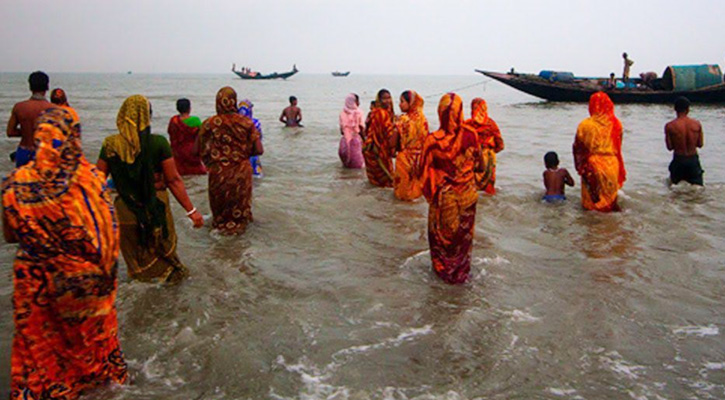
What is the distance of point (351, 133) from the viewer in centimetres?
1004

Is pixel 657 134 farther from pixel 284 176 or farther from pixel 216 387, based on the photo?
pixel 216 387

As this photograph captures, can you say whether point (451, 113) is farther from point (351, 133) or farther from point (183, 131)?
point (351, 133)

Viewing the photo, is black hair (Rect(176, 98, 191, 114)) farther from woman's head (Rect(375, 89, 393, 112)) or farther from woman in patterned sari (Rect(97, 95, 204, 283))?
woman in patterned sari (Rect(97, 95, 204, 283))

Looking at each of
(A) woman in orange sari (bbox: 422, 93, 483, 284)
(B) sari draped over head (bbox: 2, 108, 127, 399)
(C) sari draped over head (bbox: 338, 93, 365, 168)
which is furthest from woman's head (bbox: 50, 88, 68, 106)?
(A) woman in orange sari (bbox: 422, 93, 483, 284)

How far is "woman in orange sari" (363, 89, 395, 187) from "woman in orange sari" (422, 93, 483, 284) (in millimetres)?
3486

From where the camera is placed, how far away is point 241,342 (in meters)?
3.78

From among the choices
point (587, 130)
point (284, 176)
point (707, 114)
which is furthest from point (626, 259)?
point (707, 114)

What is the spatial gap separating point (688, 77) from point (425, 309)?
26583 millimetres

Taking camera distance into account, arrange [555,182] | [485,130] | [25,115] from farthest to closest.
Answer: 1. [555,182]
2. [485,130]
3. [25,115]

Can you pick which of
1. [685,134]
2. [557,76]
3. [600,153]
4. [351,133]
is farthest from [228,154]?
[557,76]

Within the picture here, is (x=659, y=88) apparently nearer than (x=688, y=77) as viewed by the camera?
No

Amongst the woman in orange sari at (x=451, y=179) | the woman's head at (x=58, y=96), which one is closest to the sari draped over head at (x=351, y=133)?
the woman's head at (x=58, y=96)

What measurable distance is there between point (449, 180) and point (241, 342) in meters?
1.97

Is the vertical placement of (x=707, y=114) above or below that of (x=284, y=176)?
above
